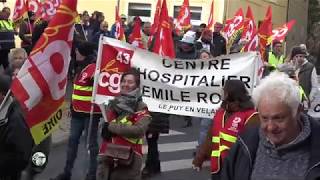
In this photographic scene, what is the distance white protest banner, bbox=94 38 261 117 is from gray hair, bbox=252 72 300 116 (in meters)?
5.22

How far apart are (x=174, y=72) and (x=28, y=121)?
13.7 feet

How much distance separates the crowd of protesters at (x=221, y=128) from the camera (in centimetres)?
323

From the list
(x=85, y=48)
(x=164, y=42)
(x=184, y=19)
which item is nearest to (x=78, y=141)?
(x=85, y=48)

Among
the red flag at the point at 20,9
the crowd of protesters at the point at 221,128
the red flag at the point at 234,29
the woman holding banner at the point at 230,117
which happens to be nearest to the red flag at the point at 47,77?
the crowd of protesters at the point at 221,128

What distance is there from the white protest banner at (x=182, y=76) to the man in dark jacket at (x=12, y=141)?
11.7 feet

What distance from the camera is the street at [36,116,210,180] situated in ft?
29.4

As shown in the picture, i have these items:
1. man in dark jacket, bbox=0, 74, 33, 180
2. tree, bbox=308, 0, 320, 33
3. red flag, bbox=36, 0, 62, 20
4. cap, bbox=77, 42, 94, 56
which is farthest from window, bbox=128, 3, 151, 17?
man in dark jacket, bbox=0, 74, 33, 180

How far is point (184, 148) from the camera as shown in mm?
11289

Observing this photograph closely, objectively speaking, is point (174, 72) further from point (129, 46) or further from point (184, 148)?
point (184, 148)

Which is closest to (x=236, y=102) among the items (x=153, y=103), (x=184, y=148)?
(x=153, y=103)

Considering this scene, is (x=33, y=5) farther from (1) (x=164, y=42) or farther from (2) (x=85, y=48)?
(2) (x=85, y=48)

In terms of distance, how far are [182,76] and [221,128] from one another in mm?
3164

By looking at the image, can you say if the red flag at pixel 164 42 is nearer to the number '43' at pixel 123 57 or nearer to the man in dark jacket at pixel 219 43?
the number '43' at pixel 123 57

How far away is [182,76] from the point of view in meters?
9.11
